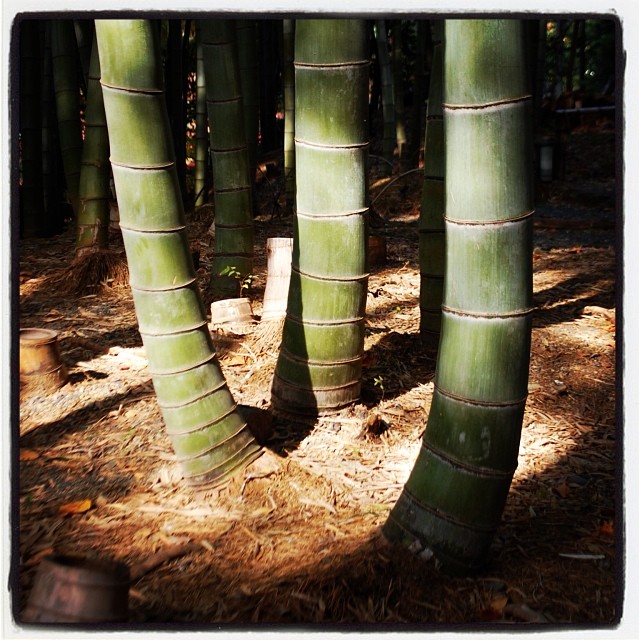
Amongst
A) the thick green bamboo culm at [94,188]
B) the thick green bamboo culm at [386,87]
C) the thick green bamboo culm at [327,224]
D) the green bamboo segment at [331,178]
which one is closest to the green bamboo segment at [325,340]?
the thick green bamboo culm at [327,224]

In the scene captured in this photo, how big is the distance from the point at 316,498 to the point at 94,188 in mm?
3435

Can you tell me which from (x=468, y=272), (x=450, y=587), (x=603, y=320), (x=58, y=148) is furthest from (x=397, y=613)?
(x=58, y=148)

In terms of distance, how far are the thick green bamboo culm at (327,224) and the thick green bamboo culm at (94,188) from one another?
2.66 metres

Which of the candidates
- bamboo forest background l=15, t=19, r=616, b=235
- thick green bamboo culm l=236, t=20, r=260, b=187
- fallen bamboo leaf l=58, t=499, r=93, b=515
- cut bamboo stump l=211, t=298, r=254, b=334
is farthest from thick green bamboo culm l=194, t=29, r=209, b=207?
fallen bamboo leaf l=58, t=499, r=93, b=515

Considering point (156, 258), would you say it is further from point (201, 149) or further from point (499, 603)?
point (201, 149)

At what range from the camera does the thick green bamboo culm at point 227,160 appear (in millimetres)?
3566

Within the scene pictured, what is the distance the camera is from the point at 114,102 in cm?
196

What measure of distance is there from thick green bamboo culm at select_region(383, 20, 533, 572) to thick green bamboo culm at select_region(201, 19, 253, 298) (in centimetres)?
216

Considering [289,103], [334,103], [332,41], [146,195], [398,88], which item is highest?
[398,88]

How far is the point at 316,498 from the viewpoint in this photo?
2.28m

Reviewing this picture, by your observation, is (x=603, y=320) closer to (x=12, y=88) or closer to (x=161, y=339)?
(x=161, y=339)

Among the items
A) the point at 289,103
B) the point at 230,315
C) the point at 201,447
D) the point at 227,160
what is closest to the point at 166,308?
the point at 201,447

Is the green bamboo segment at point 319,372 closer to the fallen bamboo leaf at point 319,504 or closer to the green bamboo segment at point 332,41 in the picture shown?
the fallen bamboo leaf at point 319,504

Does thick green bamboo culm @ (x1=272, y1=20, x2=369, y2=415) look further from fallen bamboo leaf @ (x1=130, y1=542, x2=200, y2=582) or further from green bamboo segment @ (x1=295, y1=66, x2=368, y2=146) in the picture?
fallen bamboo leaf @ (x1=130, y1=542, x2=200, y2=582)
